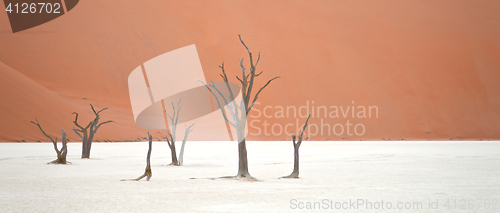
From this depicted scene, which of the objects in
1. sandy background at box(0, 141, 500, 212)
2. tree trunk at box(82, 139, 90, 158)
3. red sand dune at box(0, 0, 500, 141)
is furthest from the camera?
red sand dune at box(0, 0, 500, 141)

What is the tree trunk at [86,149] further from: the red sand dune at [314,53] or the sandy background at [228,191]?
the red sand dune at [314,53]

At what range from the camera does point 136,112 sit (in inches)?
1982

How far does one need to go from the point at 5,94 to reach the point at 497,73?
5330cm

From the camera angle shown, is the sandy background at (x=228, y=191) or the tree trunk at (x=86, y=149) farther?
the tree trunk at (x=86, y=149)

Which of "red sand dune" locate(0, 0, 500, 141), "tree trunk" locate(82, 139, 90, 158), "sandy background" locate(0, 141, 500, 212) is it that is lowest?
"sandy background" locate(0, 141, 500, 212)

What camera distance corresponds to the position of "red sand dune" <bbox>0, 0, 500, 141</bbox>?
168 ft

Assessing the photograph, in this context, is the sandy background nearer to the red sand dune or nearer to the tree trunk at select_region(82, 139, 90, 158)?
the tree trunk at select_region(82, 139, 90, 158)

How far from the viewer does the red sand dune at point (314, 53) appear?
2015 inches

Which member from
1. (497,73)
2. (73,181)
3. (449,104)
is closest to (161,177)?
(73,181)

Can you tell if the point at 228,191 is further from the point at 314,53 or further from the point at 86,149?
the point at 314,53

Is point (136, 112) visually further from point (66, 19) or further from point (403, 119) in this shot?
point (403, 119)

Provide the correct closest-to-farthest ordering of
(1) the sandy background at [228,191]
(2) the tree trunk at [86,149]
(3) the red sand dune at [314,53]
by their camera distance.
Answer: (1) the sandy background at [228,191], (2) the tree trunk at [86,149], (3) the red sand dune at [314,53]

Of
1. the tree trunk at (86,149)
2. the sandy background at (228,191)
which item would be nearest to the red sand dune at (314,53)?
the tree trunk at (86,149)

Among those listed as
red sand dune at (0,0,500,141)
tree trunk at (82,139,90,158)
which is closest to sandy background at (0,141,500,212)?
tree trunk at (82,139,90,158)
